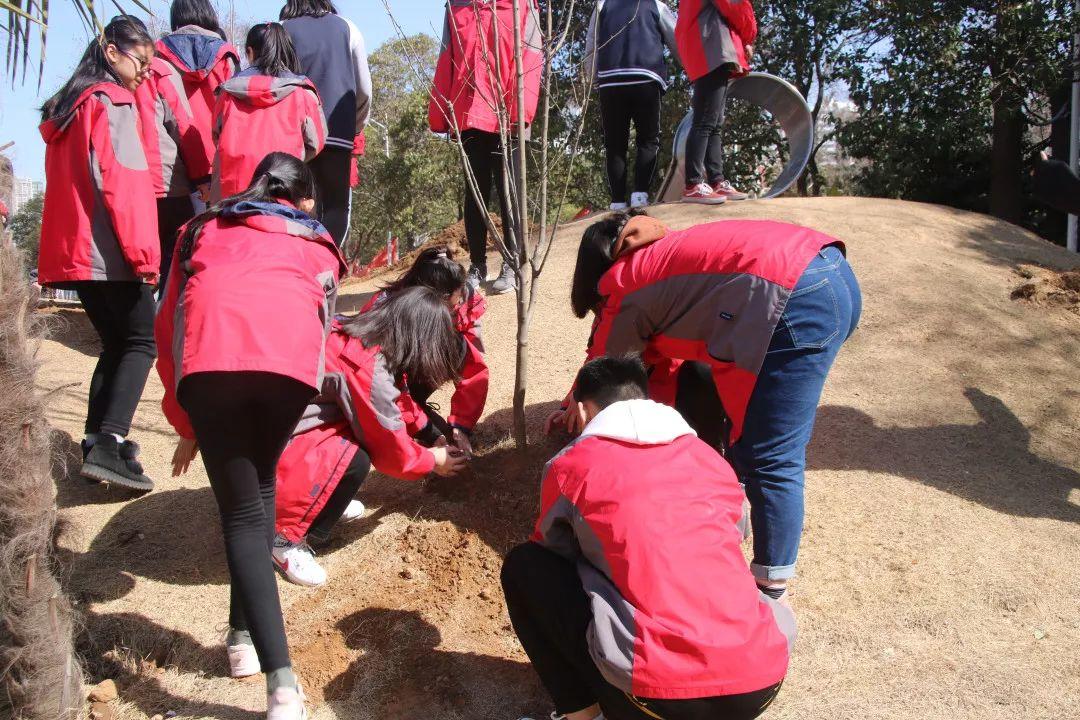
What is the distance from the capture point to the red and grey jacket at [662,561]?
1934 mm

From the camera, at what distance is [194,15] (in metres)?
4.50

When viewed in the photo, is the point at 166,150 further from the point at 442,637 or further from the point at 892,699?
the point at 892,699

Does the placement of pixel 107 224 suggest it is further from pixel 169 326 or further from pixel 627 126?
pixel 627 126

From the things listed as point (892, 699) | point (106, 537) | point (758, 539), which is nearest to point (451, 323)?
point (758, 539)

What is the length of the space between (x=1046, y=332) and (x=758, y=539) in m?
3.03

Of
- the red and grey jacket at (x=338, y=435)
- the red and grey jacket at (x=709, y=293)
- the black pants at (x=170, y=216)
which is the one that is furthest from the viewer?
the black pants at (x=170, y=216)

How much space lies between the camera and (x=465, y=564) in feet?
10.7

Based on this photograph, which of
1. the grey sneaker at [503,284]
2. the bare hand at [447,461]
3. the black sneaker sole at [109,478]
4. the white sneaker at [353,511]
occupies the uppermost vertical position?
the grey sneaker at [503,284]

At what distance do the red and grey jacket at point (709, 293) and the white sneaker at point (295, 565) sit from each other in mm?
1317

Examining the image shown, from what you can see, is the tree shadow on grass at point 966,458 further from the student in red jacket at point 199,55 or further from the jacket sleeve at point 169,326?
the student in red jacket at point 199,55

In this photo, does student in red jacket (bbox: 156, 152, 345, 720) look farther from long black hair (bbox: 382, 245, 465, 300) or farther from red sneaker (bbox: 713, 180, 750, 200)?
red sneaker (bbox: 713, 180, 750, 200)

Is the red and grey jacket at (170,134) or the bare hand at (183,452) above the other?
the red and grey jacket at (170,134)

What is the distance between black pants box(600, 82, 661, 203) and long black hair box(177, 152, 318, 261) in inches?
142

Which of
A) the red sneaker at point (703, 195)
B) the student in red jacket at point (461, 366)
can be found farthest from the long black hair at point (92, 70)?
the red sneaker at point (703, 195)
